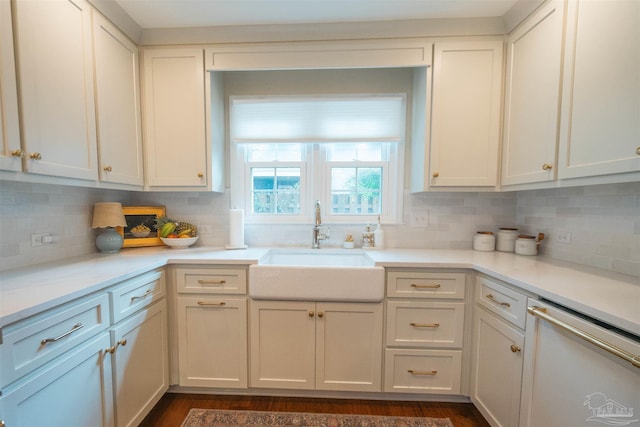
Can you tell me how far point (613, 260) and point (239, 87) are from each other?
2.63 metres

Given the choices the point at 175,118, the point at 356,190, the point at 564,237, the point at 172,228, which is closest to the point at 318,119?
the point at 356,190

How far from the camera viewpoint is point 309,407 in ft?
5.22

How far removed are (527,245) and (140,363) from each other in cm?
245

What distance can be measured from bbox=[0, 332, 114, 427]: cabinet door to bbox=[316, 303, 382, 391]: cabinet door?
1049 mm

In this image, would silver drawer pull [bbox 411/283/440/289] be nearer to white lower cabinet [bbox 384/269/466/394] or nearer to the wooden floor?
white lower cabinet [bbox 384/269/466/394]

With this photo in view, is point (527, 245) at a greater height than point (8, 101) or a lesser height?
lesser

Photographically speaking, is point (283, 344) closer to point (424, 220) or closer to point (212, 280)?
point (212, 280)

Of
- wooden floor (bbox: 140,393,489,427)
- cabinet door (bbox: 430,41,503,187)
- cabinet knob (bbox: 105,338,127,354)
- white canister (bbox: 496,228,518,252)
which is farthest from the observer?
white canister (bbox: 496,228,518,252)

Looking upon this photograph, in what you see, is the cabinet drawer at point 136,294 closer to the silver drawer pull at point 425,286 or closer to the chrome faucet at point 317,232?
the chrome faucet at point 317,232

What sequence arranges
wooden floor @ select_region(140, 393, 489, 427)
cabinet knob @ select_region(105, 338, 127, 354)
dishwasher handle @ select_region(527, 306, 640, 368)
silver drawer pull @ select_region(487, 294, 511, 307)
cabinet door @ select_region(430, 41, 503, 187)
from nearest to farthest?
1. dishwasher handle @ select_region(527, 306, 640, 368)
2. cabinet knob @ select_region(105, 338, 127, 354)
3. silver drawer pull @ select_region(487, 294, 511, 307)
4. wooden floor @ select_region(140, 393, 489, 427)
5. cabinet door @ select_region(430, 41, 503, 187)

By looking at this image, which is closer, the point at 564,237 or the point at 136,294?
the point at 136,294

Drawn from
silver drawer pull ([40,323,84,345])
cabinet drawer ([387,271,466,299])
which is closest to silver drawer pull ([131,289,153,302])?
silver drawer pull ([40,323,84,345])

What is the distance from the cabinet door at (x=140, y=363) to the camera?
124 cm

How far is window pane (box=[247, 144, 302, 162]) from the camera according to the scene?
2.18m
